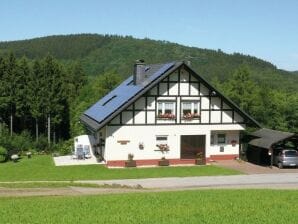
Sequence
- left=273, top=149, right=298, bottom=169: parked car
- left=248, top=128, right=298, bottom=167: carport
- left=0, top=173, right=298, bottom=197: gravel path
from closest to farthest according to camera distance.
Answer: left=0, top=173, right=298, bottom=197: gravel path < left=273, top=149, right=298, bottom=169: parked car < left=248, top=128, right=298, bottom=167: carport

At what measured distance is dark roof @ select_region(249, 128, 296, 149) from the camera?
36469 mm

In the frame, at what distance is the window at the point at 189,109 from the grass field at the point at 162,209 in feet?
57.2

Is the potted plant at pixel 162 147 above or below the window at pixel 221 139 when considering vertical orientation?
below

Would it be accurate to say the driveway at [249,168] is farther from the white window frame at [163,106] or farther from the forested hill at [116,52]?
the forested hill at [116,52]

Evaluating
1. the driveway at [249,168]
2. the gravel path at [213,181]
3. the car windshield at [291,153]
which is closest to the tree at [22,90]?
the driveway at [249,168]

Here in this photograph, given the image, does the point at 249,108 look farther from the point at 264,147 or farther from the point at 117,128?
the point at 117,128

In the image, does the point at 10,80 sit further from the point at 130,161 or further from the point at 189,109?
the point at 189,109

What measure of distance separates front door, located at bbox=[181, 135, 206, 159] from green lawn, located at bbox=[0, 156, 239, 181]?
6.04 ft

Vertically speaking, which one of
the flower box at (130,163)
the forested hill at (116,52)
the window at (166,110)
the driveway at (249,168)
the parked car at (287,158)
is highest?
the forested hill at (116,52)

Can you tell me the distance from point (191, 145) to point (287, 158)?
23.3 ft

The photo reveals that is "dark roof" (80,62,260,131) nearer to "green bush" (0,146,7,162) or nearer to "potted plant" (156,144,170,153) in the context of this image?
"potted plant" (156,144,170,153)

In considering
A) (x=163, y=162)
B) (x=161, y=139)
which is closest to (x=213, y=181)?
(x=163, y=162)

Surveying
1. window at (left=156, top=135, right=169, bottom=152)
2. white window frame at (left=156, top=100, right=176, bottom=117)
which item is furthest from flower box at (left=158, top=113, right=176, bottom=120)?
window at (left=156, top=135, right=169, bottom=152)

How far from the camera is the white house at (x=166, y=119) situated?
1468 inches
